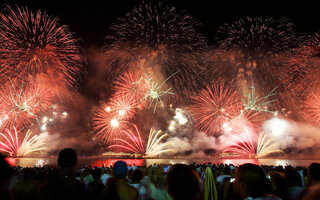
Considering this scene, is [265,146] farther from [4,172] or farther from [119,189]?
[4,172]

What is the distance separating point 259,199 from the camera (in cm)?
272

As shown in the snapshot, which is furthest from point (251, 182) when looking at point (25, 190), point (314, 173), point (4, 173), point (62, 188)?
point (25, 190)

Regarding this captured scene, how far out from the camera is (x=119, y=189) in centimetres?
350

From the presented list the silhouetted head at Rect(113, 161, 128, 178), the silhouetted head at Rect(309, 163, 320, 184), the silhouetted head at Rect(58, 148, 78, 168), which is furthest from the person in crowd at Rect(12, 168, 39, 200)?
the silhouetted head at Rect(309, 163, 320, 184)

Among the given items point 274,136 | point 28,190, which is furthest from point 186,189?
point 274,136

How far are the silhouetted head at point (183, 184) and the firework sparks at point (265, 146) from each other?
52.9 metres

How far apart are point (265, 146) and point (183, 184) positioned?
212ft

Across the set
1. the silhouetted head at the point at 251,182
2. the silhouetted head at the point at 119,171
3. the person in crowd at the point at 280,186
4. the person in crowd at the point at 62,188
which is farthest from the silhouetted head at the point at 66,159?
the person in crowd at the point at 280,186

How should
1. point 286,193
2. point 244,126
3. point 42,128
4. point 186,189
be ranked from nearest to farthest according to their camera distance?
point 186,189, point 286,193, point 244,126, point 42,128

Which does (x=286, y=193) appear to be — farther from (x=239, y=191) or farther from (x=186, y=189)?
Answer: (x=186, y=189)

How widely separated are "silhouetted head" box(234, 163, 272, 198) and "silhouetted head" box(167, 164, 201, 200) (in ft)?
2.19

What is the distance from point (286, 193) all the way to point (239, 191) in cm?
246

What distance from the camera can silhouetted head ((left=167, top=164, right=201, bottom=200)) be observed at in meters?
2.70

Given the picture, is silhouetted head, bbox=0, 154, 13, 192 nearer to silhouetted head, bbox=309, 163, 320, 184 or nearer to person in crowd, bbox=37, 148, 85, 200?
person in crowd, bbox=37, 148, 85, 200
